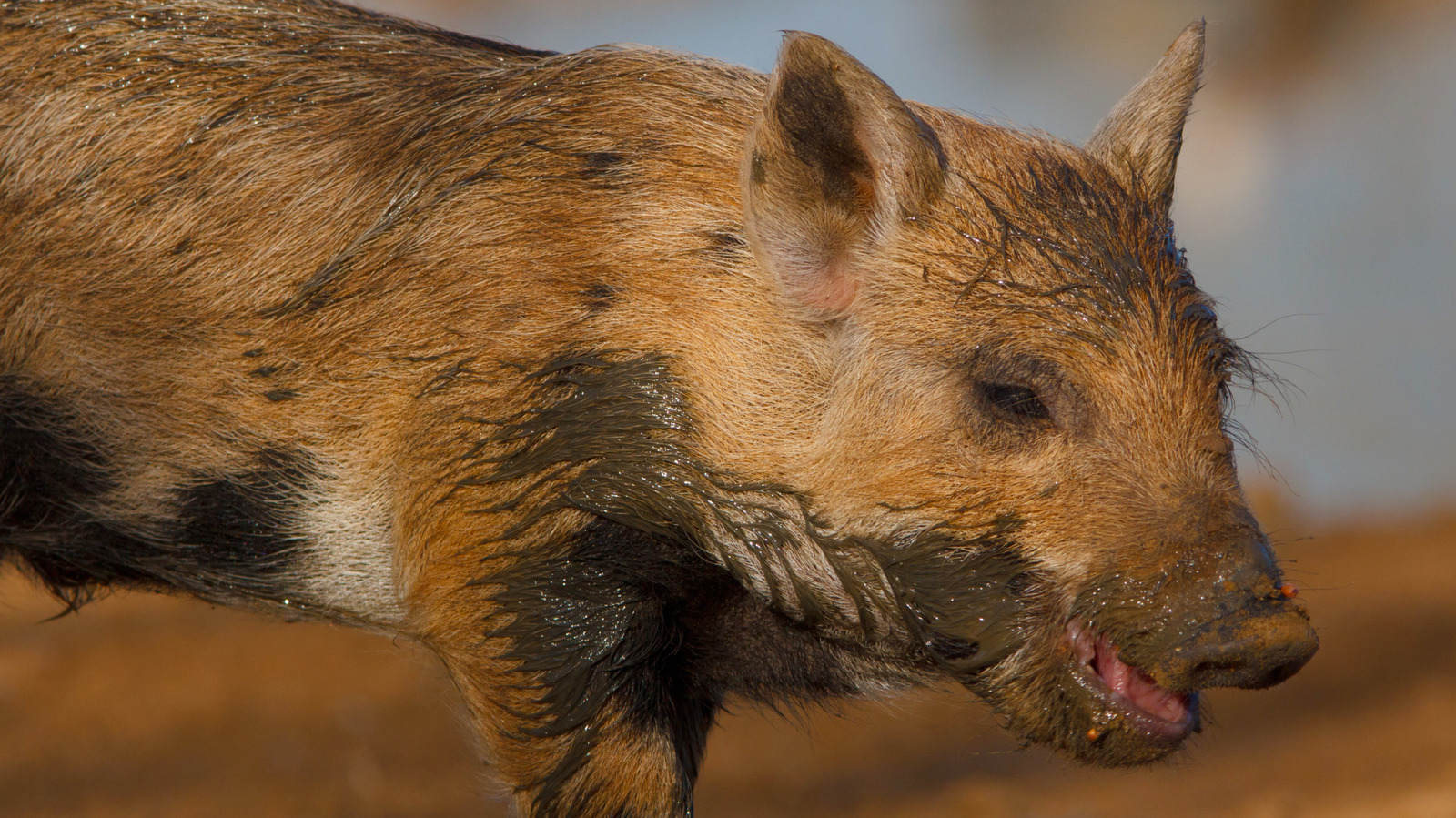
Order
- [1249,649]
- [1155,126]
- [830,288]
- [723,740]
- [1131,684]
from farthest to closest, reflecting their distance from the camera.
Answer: [723,740]
[1155,126]
[830,288]
[1131,684]
[1249,649]

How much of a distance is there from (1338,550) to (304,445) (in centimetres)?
768

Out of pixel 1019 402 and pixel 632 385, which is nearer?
pixel 1019 402

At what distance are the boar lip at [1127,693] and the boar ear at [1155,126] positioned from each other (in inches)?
47.6

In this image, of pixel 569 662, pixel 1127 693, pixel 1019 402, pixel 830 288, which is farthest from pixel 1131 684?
pixel 569 662

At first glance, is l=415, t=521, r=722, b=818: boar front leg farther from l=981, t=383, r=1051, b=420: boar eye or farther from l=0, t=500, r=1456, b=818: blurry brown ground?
l=0, t=500, r=1456, b=818: blurry brown ground

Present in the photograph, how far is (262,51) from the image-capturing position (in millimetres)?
3982

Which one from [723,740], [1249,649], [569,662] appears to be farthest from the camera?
[723,740]

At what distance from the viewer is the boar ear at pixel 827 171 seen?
10.5ft

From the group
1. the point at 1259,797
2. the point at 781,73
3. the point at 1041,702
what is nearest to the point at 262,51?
the point at 781,73

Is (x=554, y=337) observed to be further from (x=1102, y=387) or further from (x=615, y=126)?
(x=1102, y=387)

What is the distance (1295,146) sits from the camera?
862 inches

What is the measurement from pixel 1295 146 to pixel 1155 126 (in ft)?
65.5

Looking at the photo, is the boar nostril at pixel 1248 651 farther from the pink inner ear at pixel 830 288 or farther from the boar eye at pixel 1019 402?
the pink inner ear at pixel 830 288

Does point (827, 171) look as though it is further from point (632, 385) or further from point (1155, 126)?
point (1155, 126)
